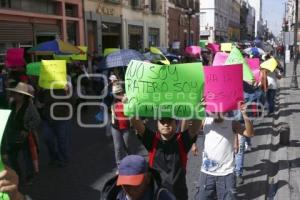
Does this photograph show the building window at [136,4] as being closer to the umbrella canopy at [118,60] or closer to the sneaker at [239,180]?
the umbrella canopy at [118,60]

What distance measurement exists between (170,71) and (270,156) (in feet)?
15.5

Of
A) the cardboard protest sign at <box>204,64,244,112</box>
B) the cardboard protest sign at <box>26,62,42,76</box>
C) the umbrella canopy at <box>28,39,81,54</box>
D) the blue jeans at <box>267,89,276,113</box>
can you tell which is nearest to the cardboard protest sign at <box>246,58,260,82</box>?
the blue jeans at <box>267,89,276,113</box>

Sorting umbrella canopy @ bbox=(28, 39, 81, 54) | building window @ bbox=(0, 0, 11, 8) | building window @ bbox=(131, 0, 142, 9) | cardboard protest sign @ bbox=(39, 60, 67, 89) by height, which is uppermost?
building window @ bbox=(131, 0, 142, 9)

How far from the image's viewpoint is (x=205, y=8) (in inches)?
2685

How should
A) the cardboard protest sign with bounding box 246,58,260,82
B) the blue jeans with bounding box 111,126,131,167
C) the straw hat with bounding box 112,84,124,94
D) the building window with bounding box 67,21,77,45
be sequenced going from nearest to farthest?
the blue jeans with bounding box 111,126,131,167 → the straw hat with bounding box 112,84,124,94 → the cardboard protest sign with bounding box 246,58,260,82 → the building window with bounding box 67,21,77,45

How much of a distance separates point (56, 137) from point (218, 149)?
3906mm

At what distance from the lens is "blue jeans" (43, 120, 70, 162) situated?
26.7 ft

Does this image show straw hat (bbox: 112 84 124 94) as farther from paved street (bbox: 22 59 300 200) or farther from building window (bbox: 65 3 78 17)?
building window (bbox: 65 3 78 17)

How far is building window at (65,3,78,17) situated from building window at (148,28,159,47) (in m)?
→ 11.9

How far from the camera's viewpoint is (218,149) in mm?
5090

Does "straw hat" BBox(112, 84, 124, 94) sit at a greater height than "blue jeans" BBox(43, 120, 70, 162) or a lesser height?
greater

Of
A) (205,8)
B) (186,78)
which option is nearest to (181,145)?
(186,78)

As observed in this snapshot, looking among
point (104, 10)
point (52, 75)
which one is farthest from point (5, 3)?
point (104, 10)

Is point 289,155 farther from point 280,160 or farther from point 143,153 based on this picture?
point 143,153
